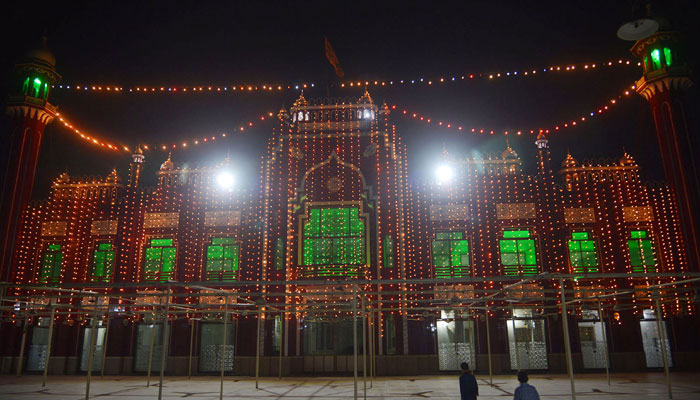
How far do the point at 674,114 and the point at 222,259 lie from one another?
77.2 ft

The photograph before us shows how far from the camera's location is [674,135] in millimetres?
23703

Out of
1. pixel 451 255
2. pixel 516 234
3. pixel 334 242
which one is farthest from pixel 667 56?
pixel 334 242

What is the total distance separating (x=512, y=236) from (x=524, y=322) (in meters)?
4.31

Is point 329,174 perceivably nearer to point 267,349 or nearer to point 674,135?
point 267,349

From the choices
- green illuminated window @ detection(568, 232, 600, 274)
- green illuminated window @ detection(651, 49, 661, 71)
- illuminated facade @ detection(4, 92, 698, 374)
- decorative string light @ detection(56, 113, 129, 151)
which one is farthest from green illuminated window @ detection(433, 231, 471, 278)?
decorative string light @ detection(56, 113, 129, 151)

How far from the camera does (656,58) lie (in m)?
24.6

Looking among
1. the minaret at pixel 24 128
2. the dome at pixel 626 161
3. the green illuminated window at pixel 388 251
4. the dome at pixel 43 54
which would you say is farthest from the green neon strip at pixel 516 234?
the dome at pixel 43 54

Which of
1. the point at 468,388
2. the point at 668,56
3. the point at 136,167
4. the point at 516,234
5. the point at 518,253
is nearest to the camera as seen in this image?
the point at 468,388

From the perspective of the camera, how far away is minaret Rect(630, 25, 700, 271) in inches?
903

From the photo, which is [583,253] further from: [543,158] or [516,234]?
[543,158]

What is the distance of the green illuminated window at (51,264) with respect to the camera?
85.5 ft

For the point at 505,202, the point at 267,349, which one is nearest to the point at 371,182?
the point at 505,202

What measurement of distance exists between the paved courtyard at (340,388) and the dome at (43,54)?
53.7 ft

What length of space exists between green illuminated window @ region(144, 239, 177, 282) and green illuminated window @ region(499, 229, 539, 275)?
1700 centimetres
